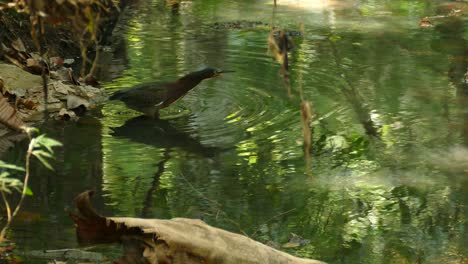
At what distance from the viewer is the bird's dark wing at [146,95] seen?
7.16 meters

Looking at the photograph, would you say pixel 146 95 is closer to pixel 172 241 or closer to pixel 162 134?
pixel 162 134

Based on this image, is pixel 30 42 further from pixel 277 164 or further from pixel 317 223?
pixel 317 223

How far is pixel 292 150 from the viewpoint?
6.58 m

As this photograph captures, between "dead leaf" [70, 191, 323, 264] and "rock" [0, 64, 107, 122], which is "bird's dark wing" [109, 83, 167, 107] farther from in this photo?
"dead leaf" [70, 191, 323, 264]

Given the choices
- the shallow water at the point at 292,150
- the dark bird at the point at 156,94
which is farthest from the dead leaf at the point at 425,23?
the dark bird at the point at 156,94

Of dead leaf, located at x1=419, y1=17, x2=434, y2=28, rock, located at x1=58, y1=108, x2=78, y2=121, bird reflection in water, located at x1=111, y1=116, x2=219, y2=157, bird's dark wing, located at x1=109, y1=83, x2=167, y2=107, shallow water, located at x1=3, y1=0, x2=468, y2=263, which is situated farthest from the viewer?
dead leaf, located at x1=419, y1=17, x2=434, y2=28

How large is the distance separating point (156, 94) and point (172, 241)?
10.6ft

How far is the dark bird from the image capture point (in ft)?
Answer: 23.5

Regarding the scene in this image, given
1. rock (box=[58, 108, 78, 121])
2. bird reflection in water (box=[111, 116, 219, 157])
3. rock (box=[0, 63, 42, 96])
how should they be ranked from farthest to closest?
rock (box=[0, 63, 42, 96]) → rock (box=[58, 108, 78, 121]) → bird reflection in water (box=[111, 116, 219, 157])

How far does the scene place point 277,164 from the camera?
6.32 metres

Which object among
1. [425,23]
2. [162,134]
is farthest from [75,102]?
[425,23]

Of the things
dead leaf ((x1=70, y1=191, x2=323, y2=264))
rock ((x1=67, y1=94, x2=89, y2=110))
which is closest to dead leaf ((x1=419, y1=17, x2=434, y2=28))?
rock ((x1=67, y1=94, x2=89, y2=110))

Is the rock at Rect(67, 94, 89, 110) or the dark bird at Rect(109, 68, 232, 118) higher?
the dark bird at Rect(109, 68, 232, 118)

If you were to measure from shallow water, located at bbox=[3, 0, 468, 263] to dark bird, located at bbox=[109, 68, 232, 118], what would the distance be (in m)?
0.14
